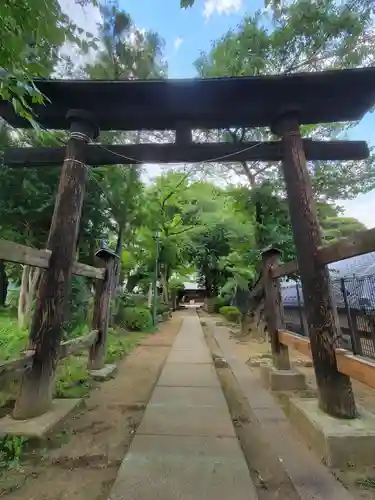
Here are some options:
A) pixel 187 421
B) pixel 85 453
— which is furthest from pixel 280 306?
pixel 85 453

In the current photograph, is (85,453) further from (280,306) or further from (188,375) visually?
(280,306)

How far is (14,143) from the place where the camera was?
5980 millimetres

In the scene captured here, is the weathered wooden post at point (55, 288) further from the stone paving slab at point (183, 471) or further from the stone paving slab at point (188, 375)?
the stone paving slab at point (188, 375)

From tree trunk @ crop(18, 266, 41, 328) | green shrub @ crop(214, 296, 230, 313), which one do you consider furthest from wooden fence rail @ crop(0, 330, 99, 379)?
green shrub @ crop(214, 296, 230, 313)

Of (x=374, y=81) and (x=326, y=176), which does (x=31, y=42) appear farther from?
(x=326, y=176)

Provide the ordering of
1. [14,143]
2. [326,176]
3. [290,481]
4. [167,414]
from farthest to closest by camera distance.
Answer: [326,176] → [14,143] → [167,414] → [290,481]

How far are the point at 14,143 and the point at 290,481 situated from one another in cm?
728

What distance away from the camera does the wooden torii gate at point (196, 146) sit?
7.88ft

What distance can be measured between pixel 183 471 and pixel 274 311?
2669 millimetres

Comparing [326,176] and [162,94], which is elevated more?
[326,176]

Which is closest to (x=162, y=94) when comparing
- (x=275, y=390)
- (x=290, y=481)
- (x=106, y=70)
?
(x=290, y=481)

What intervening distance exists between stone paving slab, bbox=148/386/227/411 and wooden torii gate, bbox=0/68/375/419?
1051 millimetres

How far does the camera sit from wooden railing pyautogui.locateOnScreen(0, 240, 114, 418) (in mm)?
2066

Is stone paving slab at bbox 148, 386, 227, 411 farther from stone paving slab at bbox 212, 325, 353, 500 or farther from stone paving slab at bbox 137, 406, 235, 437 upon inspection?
stone paving slab at bbox 212, 325, 353, 500
